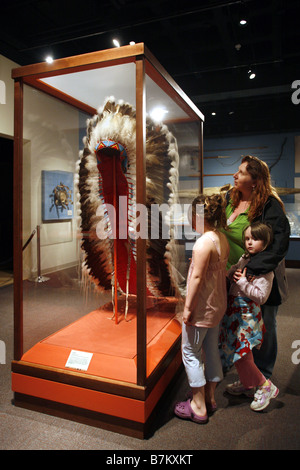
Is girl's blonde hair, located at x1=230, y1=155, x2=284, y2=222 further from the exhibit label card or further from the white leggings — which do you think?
the exhibit label card

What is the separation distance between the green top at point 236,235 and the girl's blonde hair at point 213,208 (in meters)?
0.27

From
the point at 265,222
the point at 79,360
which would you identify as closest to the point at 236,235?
the point at 265,222

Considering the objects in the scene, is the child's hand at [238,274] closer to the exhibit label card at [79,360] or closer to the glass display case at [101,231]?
the glass display case at [101,231]

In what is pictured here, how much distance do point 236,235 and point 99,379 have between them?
3.56 ft

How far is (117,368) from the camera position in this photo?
5.78 ft

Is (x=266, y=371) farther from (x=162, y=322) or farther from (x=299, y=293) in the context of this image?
(x=299, y=293)

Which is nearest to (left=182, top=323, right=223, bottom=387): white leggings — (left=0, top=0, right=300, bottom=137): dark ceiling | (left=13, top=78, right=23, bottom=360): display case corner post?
(left=13, top=78, right=23, bottom=360): display case corner post

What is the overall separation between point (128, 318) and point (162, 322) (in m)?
0.25

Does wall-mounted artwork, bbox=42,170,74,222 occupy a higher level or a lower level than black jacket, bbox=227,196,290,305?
higher

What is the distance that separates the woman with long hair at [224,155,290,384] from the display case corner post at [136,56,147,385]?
579 millimetres

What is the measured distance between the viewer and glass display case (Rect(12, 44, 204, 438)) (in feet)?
5.56

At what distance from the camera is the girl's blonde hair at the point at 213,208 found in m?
1.68
